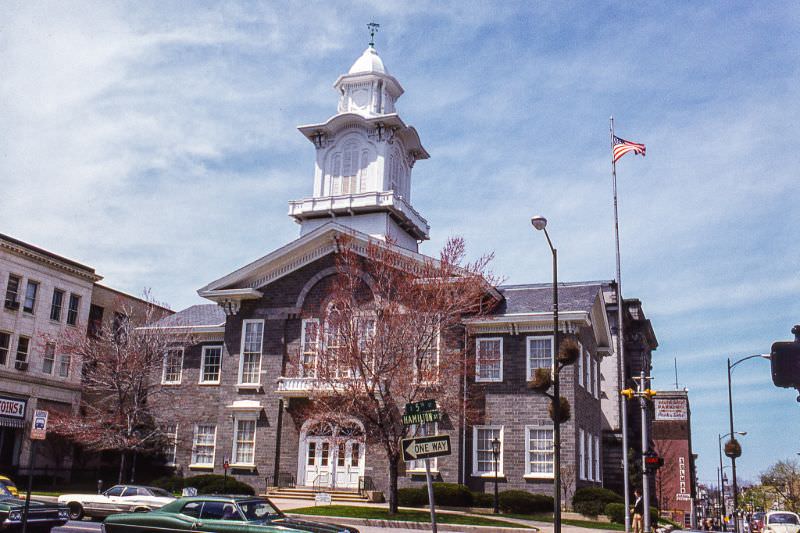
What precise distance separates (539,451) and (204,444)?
57.6 feet

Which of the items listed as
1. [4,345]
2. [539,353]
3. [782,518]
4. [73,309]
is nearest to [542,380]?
[539,353]

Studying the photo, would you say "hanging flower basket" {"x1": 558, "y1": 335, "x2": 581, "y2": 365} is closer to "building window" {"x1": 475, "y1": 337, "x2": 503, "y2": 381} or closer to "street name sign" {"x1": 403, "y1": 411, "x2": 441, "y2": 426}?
"building window" {"x1": 475, "y1": 337, "x2": 503, "y2": 381}

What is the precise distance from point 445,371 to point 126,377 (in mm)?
18187

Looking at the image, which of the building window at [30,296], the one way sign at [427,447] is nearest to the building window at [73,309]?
the building window at [30,296]

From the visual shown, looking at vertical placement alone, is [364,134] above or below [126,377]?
above

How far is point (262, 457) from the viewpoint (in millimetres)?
39500

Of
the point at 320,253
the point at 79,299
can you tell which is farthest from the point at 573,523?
the point at 79,299

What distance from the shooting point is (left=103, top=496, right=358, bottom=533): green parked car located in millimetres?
16000

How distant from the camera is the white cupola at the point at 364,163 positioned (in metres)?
51.4

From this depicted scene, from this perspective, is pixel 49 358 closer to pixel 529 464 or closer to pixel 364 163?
pixel 364 163

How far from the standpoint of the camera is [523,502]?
34656 millimetres

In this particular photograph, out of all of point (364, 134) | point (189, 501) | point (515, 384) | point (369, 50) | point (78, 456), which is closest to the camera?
point (189, 501)

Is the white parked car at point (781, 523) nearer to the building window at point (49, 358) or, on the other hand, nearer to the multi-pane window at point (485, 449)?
the multi-pane window at point (485, 449)

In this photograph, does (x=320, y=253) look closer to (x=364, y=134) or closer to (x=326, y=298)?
(x=326, y=298)
